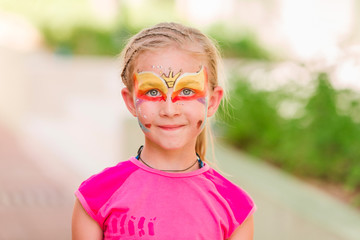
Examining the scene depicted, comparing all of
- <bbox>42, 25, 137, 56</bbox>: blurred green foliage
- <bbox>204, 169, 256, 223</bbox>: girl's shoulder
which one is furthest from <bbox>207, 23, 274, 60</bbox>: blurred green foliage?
<bbox>204, 169, 256, 223</bbox>: girl's shoulder

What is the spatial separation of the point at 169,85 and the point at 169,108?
94mm

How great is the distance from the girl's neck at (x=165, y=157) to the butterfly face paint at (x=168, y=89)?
0.36ft

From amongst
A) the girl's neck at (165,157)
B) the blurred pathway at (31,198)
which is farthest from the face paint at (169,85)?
the blurred pathway at (31,198)

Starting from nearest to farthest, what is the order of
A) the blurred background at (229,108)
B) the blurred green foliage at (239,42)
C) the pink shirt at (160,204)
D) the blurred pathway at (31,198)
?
the pink shirt at (160,204), the blurred background at (229,108), the blurred pathway at (31,198), the blurred green foliage at (239,42)

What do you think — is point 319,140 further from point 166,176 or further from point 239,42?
point 239,42

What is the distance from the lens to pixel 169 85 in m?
2.74

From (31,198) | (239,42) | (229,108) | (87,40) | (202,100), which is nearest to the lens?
(202,100)

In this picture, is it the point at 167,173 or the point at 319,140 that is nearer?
the point at 167,173

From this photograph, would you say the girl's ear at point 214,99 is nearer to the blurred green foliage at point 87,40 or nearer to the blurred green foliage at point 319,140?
the blurred green foliage at point 319,140

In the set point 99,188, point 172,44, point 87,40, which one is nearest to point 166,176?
point 99,188

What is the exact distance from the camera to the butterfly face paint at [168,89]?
108 inches

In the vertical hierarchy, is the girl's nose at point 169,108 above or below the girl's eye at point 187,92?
below

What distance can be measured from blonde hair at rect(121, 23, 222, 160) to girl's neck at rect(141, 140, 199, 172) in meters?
0.27

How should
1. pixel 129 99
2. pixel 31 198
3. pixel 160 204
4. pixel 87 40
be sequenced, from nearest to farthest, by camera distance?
pixel 160 204, pixel 129 99, pixel 31 198, pixel 87 40
